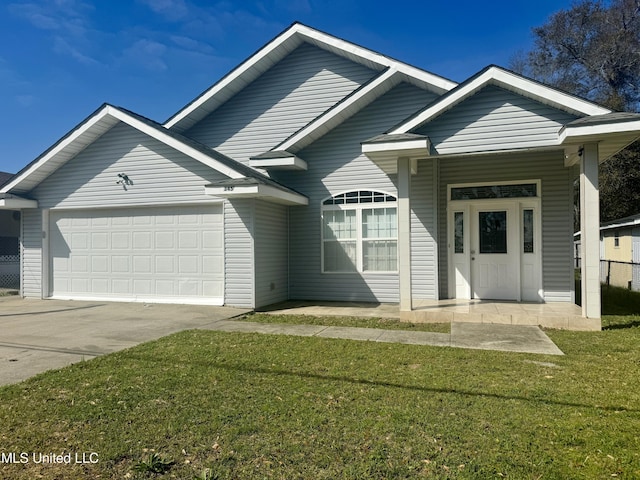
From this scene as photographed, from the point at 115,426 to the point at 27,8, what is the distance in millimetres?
11040

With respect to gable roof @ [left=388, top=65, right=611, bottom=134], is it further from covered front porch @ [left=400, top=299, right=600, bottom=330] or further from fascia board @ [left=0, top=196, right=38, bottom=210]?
fascia board @ [left=0, top=196, right=38, bottom=210]

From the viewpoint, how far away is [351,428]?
3.62m

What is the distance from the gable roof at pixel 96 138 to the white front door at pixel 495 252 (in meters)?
4.53

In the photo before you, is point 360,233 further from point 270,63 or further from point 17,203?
point 17,203

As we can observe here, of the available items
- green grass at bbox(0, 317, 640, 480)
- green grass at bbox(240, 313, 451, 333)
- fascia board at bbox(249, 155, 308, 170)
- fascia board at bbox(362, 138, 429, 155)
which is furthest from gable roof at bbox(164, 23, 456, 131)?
green grass at bbox(0, 317, 640, 480)

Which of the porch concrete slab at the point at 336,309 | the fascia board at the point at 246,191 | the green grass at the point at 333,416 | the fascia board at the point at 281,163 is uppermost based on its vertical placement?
the fascia board at the point at 281,163

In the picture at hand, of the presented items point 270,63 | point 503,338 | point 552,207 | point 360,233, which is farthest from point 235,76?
point 503,338

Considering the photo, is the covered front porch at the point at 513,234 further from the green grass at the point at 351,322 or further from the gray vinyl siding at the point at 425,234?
the green grass at the point at 351,322

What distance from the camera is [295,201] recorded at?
430 inches

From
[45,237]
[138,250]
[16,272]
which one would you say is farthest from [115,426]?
[16,272]

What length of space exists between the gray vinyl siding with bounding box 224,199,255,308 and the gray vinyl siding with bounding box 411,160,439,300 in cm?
386

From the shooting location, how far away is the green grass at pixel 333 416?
3.03 metres

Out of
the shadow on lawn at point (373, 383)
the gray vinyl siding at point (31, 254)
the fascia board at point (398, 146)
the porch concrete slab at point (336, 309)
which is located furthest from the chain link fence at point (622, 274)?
the gray vinyl siding at point (31, 254)

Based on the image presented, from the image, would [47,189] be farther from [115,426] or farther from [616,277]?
[616,277]
